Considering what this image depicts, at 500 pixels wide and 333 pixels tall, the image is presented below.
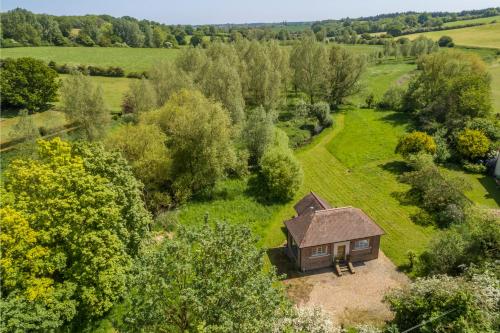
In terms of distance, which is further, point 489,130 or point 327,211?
point 489,130

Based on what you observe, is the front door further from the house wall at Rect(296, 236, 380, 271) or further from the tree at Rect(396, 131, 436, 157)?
the tree at Rect(396, 131, 436, 157)

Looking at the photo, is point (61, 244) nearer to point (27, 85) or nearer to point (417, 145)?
point (417, 145)

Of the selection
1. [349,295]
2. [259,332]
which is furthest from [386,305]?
[259,332]

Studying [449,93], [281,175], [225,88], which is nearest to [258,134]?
[281,175]

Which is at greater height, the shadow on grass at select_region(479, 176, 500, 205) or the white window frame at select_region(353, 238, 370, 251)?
the white window frame at select_region(353, 238, 370, 251)

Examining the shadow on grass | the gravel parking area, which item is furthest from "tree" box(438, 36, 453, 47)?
the gravel parking area

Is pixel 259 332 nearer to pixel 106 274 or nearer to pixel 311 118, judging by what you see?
pixel 106 274
